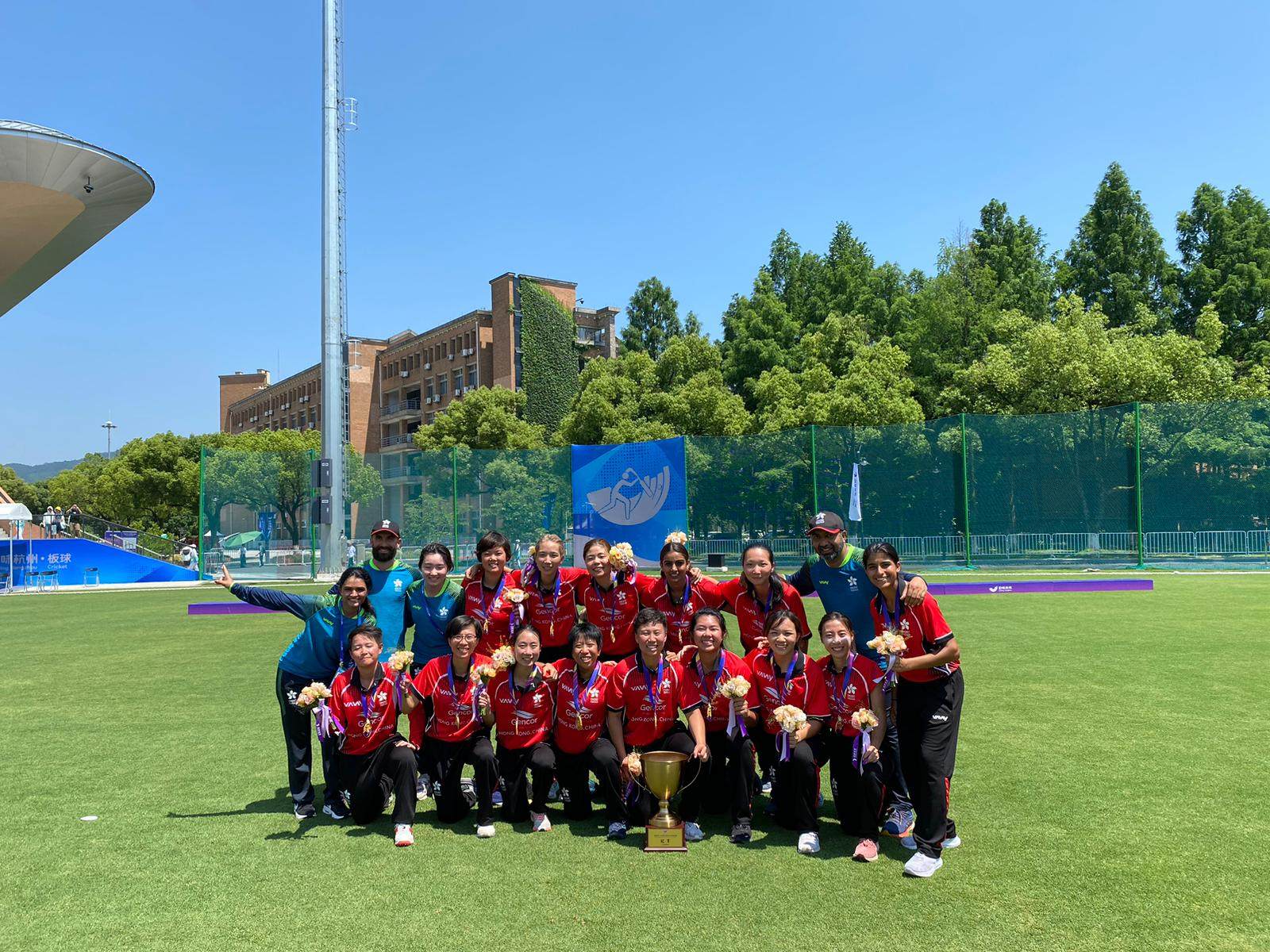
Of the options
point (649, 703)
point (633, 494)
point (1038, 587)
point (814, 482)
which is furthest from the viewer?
point (814, 482)

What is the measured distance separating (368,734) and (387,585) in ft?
3.12

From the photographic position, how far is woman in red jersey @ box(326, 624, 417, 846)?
510 centimetres

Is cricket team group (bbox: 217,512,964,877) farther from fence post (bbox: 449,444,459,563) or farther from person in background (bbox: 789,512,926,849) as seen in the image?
fence post (bbox: 449,444,459,563)

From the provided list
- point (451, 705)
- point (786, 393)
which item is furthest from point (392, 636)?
point (786, 393)

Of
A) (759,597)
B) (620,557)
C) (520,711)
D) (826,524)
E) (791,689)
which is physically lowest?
(520,711)

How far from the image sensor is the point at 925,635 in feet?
14.8

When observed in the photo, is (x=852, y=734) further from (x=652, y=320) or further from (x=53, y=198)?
(x=652, y=320)

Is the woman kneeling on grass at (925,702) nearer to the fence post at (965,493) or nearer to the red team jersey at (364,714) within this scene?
the red team jersey at (364,714)

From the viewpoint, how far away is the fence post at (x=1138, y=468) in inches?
843

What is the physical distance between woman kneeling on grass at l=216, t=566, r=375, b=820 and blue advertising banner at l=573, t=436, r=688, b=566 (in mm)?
15578

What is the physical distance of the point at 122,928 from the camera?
3.76 meters

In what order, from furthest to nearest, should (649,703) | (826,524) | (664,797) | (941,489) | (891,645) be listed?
1. (941,489)
2. (826,524)
3. (649,703)
4. (664,797)
5. (891,645)

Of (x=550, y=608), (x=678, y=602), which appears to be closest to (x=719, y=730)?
(x=678, y=602)

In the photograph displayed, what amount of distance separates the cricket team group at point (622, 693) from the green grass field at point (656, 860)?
222mm
